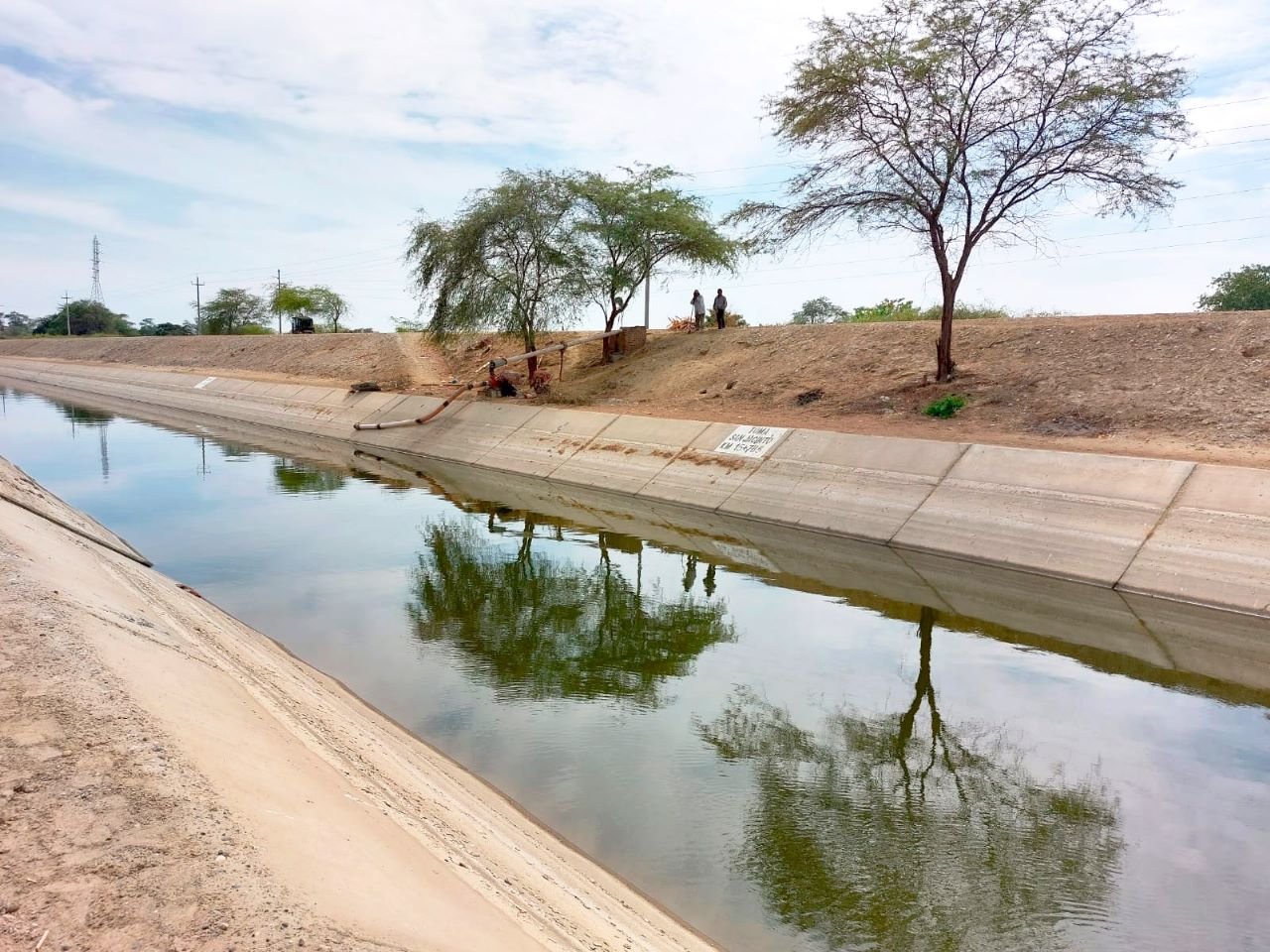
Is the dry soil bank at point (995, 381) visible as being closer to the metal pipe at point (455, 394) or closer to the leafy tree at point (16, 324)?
the metal pipe at point (455, 394)

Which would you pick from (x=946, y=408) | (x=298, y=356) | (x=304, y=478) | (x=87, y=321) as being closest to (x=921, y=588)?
(x=946, y=408)

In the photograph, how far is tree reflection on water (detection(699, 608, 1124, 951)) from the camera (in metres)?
5.04

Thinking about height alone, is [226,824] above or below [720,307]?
below

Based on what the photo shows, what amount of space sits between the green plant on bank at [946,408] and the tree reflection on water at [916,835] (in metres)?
13.1

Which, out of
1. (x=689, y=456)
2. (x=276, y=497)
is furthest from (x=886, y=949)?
(x=276, y=497)

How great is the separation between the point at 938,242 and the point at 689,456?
25.8ft

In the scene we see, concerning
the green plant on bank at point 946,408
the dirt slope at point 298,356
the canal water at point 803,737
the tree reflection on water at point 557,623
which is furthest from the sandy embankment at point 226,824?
the dirt slope at point 298,356

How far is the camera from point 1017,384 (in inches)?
810

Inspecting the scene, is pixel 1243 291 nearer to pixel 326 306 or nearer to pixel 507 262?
pixel 507 262

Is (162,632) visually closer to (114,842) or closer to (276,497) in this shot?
(114,842)

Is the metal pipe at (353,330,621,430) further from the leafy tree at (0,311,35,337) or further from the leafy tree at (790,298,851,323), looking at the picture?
the leafy tree at (0,311,35,337)

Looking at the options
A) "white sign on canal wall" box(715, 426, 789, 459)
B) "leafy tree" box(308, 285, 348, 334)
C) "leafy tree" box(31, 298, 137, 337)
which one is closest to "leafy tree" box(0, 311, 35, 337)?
"leafy tree" box(31, 298, 137, 337)

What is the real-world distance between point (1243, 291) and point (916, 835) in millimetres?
36601

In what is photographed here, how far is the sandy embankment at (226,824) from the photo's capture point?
2.99 meters
